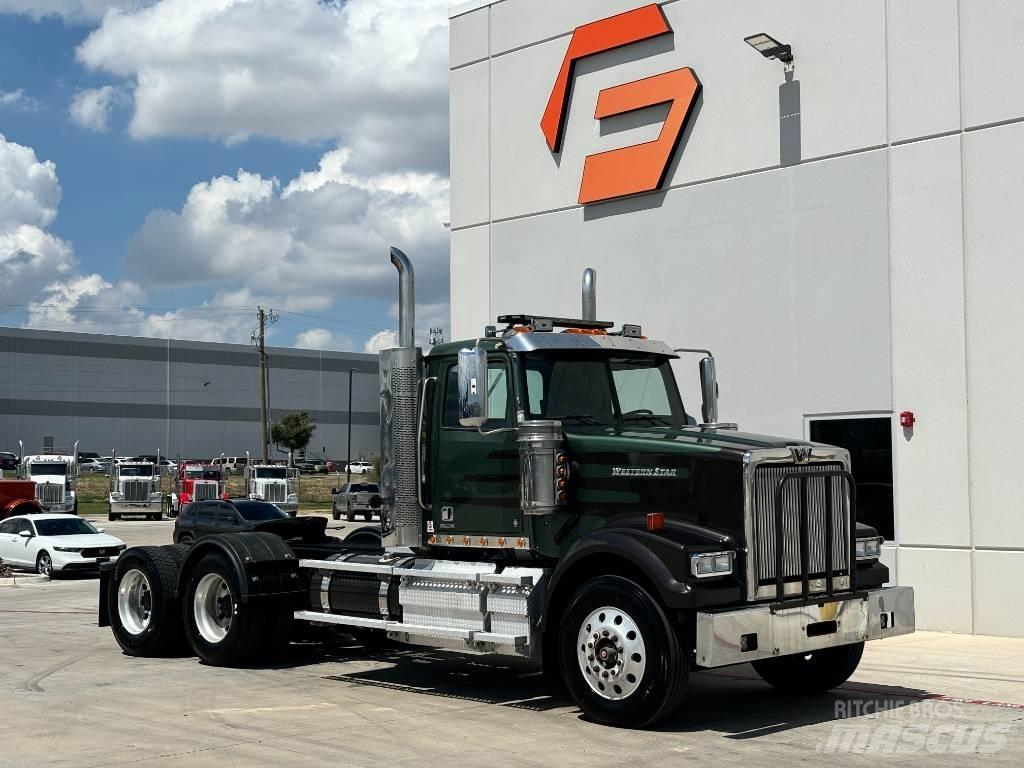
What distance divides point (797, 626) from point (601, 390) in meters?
2.61

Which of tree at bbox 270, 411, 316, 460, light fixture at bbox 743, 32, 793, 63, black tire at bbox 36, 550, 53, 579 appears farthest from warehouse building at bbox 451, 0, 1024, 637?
tree at bbox 270, 411, 316, 460

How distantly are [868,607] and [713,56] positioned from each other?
970 cm

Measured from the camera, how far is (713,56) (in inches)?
671

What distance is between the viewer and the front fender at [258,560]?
1195cm

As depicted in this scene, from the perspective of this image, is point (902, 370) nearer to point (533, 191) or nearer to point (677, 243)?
point (677, 243)

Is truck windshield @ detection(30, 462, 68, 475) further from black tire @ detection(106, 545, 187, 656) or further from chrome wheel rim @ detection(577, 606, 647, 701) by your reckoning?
chrome wheel rim @ detection(577, 606, 647, 701)

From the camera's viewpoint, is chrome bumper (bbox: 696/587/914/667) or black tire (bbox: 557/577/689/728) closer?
chrome bumper (bbox: 696/587/914/667)

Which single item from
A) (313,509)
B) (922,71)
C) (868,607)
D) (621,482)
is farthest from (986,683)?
(313,509)

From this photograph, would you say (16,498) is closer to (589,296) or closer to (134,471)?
(134,471)

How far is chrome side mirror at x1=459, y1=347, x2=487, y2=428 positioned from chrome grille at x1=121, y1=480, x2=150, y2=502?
41.6 meters

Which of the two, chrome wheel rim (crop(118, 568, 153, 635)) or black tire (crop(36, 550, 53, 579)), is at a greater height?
chrome wheel rim (crop(118, 568, 153, 635))

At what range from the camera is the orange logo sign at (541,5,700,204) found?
17.4m

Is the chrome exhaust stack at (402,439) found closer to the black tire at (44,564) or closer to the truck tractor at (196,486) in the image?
the black tire at (44,564)

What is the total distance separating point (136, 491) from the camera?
1917 inches
